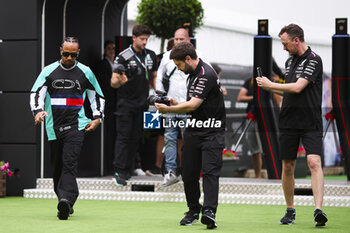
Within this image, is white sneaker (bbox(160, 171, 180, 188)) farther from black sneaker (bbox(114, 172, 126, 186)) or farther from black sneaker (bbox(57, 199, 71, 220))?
black sneaker (bbox(57, 199, 71, 220))

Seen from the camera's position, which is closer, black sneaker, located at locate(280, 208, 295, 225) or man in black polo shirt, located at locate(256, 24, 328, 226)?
man in black polo shirt, located at locate(256, 24, 328, 226)

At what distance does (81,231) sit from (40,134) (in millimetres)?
3587

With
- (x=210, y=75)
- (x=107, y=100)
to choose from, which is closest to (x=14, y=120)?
→ (x=107, y=100)

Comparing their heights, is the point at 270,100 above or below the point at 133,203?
above

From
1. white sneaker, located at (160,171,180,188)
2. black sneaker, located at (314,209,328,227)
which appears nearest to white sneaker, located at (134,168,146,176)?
white sneaker, located at (160,171,180,188)

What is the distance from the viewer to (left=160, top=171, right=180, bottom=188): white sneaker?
9.01m

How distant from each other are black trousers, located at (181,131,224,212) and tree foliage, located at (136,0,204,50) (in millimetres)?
4871

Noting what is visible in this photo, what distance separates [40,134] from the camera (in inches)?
382

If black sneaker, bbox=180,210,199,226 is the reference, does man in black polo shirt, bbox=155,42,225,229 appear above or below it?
above

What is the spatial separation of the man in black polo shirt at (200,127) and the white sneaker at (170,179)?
2.15m

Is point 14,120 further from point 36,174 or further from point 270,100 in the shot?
point 270,100

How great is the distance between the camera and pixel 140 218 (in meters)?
7.35

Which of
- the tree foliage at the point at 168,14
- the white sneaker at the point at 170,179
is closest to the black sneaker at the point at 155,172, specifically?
the white sneaker at the point at 170,179

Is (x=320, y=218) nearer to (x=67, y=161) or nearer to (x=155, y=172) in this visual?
(x=67, y=161)
